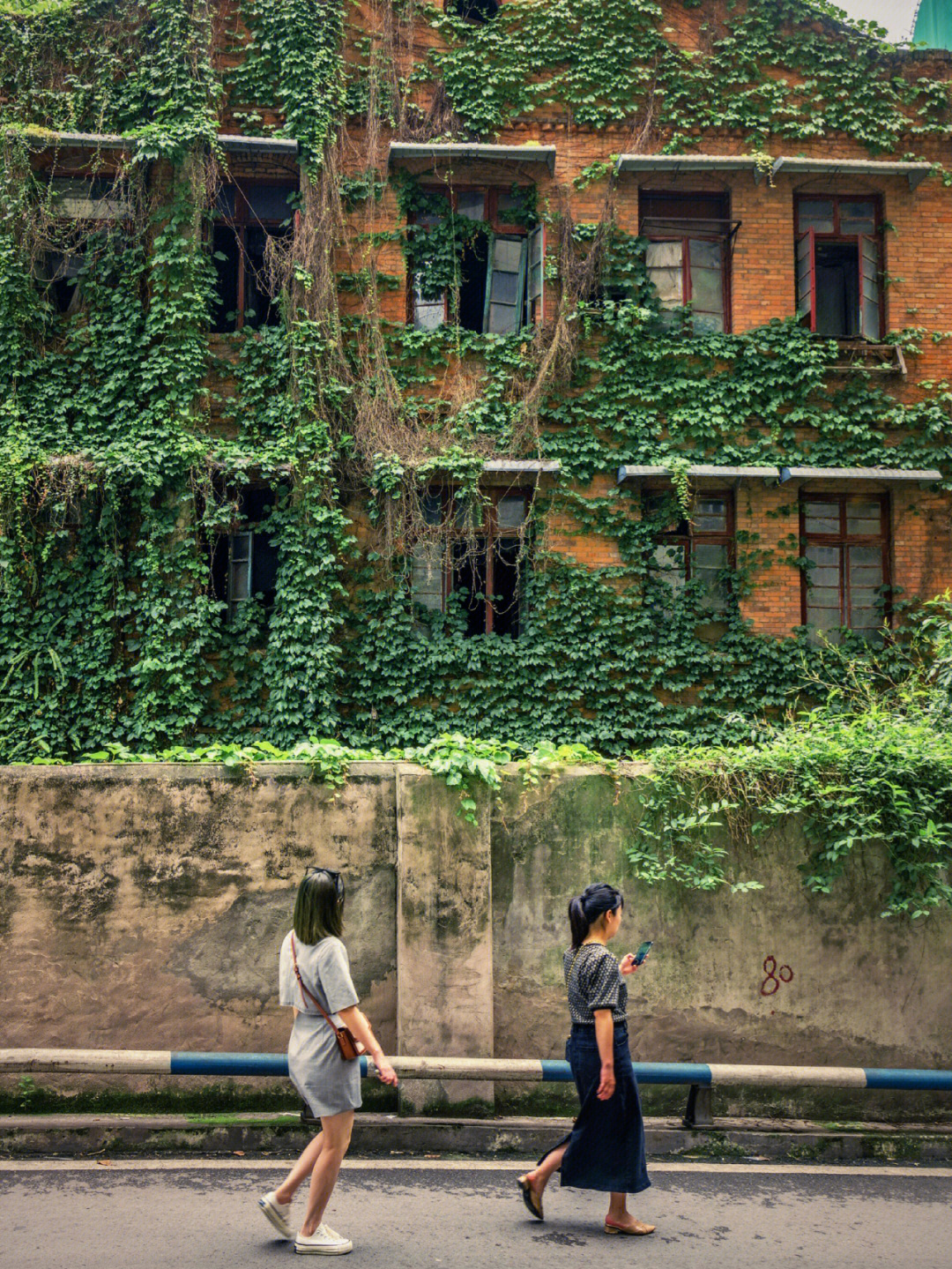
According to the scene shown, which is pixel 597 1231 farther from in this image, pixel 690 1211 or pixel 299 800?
pixel 299 800

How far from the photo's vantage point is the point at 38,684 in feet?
41.0

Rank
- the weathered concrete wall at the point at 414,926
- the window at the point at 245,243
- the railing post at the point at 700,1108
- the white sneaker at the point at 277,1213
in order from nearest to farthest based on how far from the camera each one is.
→ 1. the white sneaker at the point at 277,1213
2. the railing post at the point at 700,1108
3. the weathered concrete wall at the point at 414,926
4. the window at the point at 245,243

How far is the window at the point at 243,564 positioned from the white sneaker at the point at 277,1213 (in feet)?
29.0

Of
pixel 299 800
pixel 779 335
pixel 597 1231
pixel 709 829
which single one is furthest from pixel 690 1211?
pixel 779 335

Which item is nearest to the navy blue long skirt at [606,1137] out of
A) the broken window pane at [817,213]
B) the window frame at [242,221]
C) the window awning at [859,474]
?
the window awning at [859,474]

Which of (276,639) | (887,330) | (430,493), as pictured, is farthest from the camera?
(887,330)

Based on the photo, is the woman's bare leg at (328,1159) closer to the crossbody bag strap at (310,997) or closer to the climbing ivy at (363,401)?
the crossbody bag strap at (310,997)

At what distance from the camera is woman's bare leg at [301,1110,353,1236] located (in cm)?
464

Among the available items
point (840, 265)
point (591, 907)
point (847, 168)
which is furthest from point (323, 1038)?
point (847, 168)

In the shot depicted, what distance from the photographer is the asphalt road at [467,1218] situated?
4.79 meters

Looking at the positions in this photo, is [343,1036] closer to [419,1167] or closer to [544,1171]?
[544,1171]

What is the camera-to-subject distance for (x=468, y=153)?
13.5 m

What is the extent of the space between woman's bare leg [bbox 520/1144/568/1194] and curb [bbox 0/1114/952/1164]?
1.33 m

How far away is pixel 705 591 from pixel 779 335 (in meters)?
3.46
